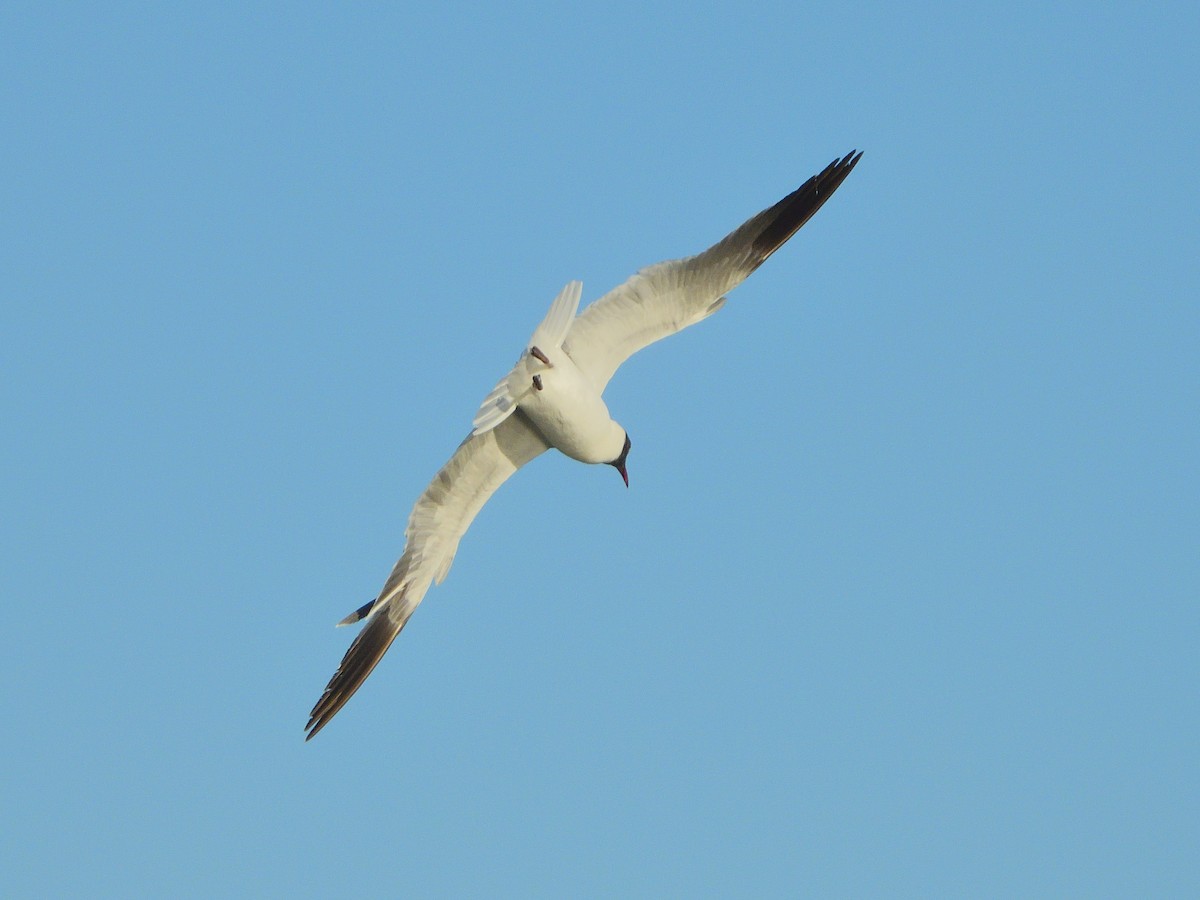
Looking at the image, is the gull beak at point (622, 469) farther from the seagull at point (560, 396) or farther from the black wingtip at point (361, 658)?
the black wingtip at point (361, 658)

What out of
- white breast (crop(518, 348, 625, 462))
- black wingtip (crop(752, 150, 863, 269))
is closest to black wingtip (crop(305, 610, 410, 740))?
white breast (crop(518, 348, 625, 462))

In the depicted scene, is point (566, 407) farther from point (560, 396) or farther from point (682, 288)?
point (682, 288)

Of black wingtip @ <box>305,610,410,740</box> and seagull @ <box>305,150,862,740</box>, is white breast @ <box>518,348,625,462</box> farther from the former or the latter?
black wingtip @ <box>305,610,410,740</box>

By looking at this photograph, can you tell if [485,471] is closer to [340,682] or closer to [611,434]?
[611,434]

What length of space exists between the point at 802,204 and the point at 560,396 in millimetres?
2146

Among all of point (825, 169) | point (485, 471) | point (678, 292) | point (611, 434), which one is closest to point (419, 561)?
point (485, 471)

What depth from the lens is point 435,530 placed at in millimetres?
12055

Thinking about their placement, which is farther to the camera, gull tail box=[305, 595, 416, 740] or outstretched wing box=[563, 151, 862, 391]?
gull tail box=[305, 595, 416, 740]

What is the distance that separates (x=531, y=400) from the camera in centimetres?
1109

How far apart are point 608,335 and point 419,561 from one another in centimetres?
229

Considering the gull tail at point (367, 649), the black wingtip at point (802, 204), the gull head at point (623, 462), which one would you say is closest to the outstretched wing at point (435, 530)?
the gull tail at point (367, 649)

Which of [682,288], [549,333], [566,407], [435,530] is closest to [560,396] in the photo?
A: [566,407]

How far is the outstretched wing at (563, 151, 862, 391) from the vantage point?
1094 cm

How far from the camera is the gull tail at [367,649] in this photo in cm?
1177
